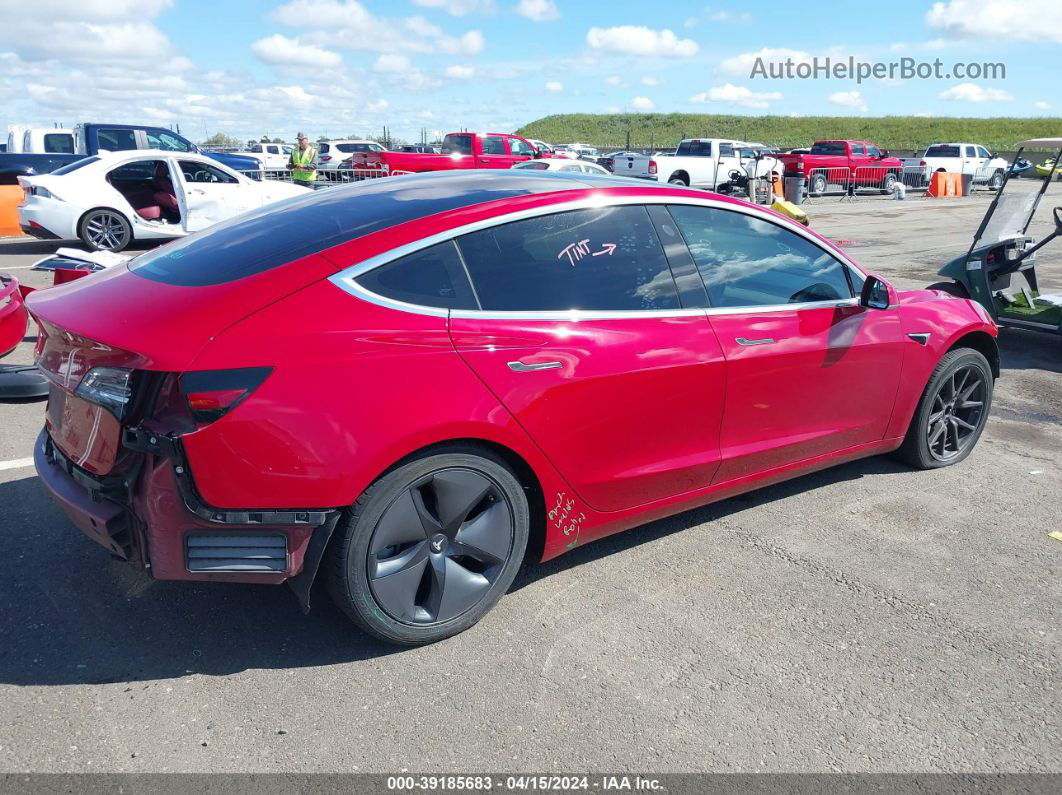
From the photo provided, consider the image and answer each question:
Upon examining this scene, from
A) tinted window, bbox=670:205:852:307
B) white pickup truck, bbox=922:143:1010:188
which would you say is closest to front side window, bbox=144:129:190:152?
tinted window, bbox=670:205:852:307

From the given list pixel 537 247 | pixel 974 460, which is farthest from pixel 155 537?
pixel 974 460

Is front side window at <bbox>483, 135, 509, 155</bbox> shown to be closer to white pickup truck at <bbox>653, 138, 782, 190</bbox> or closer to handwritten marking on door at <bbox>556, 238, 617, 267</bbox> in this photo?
white pickup truck at <bbox>653, 138, 782, 190</bbox>

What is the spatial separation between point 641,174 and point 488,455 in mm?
27303

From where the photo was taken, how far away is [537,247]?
3410 mm

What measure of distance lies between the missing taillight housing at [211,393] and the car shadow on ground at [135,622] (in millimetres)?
979

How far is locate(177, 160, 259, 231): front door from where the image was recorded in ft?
43.2

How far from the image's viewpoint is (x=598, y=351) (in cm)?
340

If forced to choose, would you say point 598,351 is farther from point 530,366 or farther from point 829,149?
point 829,149

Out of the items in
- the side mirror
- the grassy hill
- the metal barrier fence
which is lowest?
the side mirror

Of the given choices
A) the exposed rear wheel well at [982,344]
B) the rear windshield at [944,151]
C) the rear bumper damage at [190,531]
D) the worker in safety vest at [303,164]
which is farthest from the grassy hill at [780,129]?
the rear bumper damage at [190,531]

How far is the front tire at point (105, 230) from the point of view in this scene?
12.7 metres

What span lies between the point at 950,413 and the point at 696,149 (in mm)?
26164

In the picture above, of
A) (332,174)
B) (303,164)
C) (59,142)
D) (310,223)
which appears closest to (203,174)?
(303,164)

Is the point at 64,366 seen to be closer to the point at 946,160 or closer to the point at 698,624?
the point at 698,624
